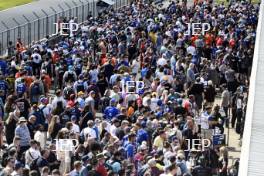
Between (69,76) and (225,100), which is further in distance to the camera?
A: (69,76)

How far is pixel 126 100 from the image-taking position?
29.3 meters

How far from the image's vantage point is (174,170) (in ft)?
69.5

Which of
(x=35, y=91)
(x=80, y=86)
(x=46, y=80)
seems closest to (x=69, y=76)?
(x=46, y=80)

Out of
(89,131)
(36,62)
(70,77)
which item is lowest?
(89,131)

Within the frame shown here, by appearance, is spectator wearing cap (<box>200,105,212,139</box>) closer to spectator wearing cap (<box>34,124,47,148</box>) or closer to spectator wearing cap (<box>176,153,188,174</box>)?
spectator wearing cap (<box>176,153,188,174</box>)

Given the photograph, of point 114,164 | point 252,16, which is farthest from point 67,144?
point 252,16

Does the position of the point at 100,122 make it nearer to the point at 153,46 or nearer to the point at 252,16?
the point at 153,46

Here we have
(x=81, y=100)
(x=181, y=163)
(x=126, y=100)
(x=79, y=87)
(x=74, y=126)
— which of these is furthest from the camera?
(x=79, y=87)

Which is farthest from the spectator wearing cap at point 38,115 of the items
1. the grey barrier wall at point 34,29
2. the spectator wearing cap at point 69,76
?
the grey barrier wall at point 34,29

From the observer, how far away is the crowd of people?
75.0ft

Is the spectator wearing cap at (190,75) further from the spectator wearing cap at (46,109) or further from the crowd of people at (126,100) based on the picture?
the spectator wearing cap at (46,109)

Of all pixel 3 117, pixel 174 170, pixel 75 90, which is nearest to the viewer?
pixel 174 170

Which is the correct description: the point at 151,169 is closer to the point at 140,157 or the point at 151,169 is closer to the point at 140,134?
the point at 140,157

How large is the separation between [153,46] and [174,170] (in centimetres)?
2148
